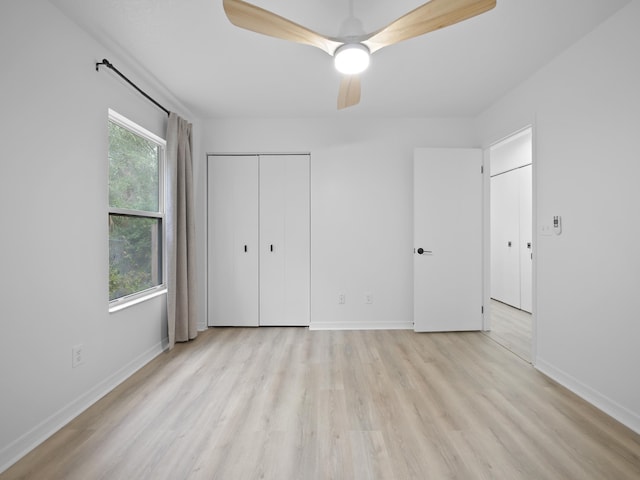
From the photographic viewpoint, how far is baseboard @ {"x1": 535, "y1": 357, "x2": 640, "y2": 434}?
1.76 m

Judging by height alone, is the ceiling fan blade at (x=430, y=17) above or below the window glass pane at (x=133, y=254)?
above

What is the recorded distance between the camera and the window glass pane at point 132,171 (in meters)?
2.37

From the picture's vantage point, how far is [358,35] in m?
1.62

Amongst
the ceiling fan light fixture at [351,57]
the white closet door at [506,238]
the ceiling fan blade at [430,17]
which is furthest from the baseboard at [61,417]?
the white closet door at [506,238]

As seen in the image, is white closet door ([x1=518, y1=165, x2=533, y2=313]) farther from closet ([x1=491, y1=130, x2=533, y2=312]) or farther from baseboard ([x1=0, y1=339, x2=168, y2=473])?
baseboard ([x1=0, y1=339, x2=168, y2=473])

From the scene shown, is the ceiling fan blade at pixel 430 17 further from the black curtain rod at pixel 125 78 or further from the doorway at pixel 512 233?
the doorway at pixel 512 233

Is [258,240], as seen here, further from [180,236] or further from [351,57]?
[351,57]

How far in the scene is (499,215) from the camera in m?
4.78

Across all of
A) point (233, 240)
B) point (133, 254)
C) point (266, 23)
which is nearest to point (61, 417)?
point (133, 254)

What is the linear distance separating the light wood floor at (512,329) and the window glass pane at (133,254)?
361 cm

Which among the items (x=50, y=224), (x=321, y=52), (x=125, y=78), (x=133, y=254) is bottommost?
(x=133, y=254)

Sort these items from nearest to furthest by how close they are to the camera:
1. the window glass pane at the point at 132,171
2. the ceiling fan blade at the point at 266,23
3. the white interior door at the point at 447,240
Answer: the ceiling fan blade at the point at 266,23 → the window glass pane at the point at 132,171 → the white interior door at the point at 447,240

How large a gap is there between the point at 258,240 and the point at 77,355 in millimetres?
2027

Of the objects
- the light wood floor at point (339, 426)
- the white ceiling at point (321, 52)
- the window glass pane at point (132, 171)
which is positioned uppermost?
the white ceiling at point (321, 52)
